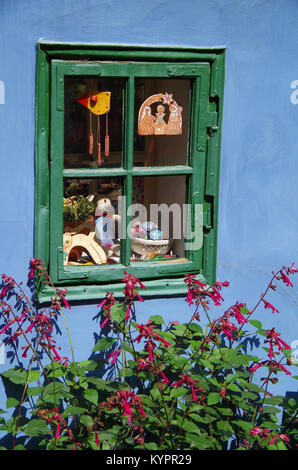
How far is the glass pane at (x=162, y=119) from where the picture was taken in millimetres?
4109

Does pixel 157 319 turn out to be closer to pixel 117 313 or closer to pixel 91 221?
pixel 117 313

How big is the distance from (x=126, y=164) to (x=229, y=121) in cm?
65

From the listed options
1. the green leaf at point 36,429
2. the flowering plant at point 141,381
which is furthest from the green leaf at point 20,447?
the green leaf at point 36,429

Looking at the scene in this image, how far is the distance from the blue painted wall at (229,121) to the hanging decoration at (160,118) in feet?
0.94

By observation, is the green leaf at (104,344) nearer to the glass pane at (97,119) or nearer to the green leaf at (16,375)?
the green leaf at (16,375)

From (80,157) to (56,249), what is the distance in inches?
24.9

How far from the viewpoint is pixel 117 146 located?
13.7ft

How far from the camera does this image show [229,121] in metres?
4.08

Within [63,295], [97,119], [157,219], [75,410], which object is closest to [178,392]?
[75,410]

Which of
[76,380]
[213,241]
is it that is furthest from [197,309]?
[76,380]

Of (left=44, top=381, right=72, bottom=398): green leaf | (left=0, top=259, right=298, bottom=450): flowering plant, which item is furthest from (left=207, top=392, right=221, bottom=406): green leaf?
(left=44, top=381, right=72, bottom=398): green leaf

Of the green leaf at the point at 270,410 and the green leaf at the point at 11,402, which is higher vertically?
the green leaf at the point at 11,402

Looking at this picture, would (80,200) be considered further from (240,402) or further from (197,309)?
(240,402)
